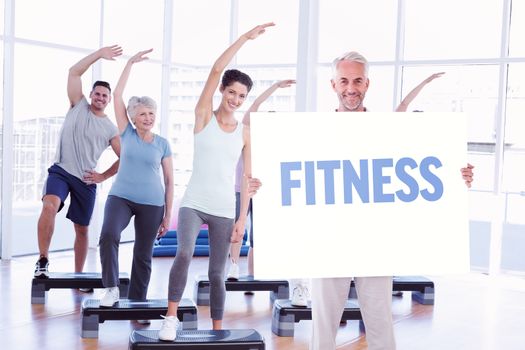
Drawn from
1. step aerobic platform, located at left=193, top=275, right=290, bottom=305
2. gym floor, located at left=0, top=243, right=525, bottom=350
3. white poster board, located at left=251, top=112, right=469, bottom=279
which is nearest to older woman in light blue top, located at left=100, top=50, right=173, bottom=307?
gym floor, located at left=0, top=243, right=525, bottom=350

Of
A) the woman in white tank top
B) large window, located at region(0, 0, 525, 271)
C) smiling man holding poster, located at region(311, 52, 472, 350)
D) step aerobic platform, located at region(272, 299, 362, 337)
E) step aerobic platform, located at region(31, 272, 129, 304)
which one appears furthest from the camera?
large window, located at region(0, 0, 525, 271)

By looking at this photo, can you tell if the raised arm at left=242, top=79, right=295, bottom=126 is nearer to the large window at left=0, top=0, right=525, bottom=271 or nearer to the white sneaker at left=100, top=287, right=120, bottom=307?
the white sneaker at left=100, top=287, right=120, bottom=307

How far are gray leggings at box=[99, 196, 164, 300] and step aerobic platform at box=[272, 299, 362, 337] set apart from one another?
35.0 inches

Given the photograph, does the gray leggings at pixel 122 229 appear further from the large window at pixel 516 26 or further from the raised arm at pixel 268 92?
the large window at pixel 516 26

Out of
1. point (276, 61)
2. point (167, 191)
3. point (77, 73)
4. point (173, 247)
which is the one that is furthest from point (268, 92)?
point (276, 61)

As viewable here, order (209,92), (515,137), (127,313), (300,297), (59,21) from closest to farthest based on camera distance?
(209,92), (127,313), (300,297), (59,21), (515,137)

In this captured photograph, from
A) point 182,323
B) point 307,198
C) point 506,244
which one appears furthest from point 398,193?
point 506,244

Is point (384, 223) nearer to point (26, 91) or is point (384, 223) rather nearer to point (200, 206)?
point (200, 206)

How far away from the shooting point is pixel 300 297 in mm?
4984

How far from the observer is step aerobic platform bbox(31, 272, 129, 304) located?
539cm

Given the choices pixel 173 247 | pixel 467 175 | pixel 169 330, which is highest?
pixel 467 175

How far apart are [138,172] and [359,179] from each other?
2070 mm

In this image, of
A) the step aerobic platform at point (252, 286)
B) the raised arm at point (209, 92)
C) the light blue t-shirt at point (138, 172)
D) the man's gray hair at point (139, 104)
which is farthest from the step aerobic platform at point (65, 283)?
the raised arm at point (209, 92)

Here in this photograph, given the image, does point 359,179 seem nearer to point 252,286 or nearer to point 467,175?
point 467,175
